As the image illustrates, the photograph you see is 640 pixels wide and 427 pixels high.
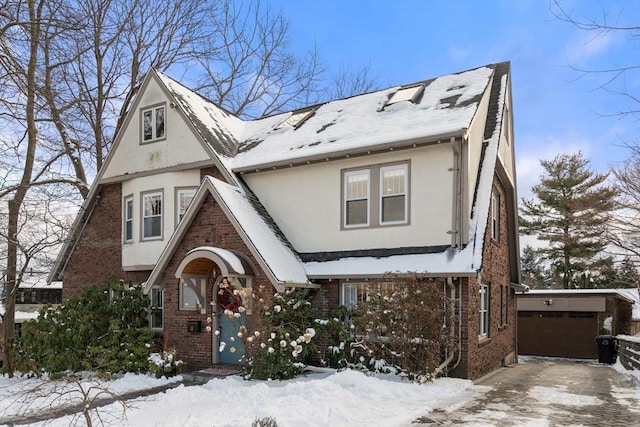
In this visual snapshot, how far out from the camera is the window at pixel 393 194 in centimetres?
1235

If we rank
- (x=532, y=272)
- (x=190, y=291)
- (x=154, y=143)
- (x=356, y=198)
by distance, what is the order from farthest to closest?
(x=532, y=272) < (x=154, y=143) < (x=190, y=291) < (x=356, y=198)

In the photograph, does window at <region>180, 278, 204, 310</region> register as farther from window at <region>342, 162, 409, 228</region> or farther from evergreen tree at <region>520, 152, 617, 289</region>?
evergreen tree at <region>520, 152, 617, 289</region>

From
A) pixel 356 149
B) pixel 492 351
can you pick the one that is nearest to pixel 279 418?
pixel 356 149

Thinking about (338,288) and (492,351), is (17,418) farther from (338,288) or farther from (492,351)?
(492,351)

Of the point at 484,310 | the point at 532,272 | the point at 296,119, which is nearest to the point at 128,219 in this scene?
the point at 296,119

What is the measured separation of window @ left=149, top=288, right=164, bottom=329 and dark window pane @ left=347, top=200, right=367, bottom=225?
6282 millimetres

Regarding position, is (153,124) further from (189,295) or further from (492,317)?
(492,317)

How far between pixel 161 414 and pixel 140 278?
8.30 meters

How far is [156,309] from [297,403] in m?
8.45

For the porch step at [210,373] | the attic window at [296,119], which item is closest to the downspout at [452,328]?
the porch step at [210,373]

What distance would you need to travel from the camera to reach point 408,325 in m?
10.5

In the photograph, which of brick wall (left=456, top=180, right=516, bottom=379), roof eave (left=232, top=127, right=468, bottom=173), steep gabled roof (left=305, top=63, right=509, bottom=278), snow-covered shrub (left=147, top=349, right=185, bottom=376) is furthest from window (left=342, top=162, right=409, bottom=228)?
snow-covered shrub (left=147, top=349, right=185, bottom=376)

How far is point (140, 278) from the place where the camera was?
52.0 ft

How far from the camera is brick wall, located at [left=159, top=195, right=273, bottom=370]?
41.4 feet
